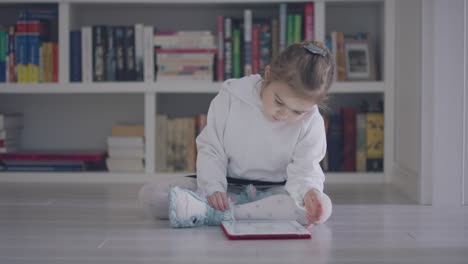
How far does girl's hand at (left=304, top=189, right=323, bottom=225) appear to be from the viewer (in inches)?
65.4

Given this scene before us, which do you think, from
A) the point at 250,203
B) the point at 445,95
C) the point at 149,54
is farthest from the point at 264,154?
the point at 149,54

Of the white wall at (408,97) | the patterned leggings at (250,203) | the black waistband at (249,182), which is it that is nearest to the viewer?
the patterned leggings at (250,203)

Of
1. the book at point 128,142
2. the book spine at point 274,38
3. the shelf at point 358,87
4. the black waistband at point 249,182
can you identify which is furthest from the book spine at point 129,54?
the black waistband at point 249,182

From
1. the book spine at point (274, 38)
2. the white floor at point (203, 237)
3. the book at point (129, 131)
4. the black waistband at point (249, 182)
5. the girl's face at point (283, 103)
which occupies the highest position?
the book spine at point (274, 38)

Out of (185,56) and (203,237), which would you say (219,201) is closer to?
(203,237)

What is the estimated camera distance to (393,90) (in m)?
2.85

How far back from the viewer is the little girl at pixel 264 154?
164 cm

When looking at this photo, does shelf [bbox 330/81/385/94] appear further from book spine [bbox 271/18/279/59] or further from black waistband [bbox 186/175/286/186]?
black waistband [bbox 186/175/286/186]

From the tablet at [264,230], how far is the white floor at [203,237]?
3 centimetres

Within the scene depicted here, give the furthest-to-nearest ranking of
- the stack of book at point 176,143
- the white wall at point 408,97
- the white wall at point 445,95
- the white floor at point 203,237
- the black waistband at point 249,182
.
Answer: the stack of book at point 176,143 → the white wall at point 408,97 → the white wall at point 445,95 → the black waistband at point 249,182 → the white floor at point 203,237

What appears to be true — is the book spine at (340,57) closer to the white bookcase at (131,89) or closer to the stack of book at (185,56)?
the white bookcase at (131,89)

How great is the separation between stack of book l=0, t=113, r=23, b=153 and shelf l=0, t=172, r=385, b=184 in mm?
156

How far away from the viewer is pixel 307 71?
63.8 inches

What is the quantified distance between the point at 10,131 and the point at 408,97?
169cm
